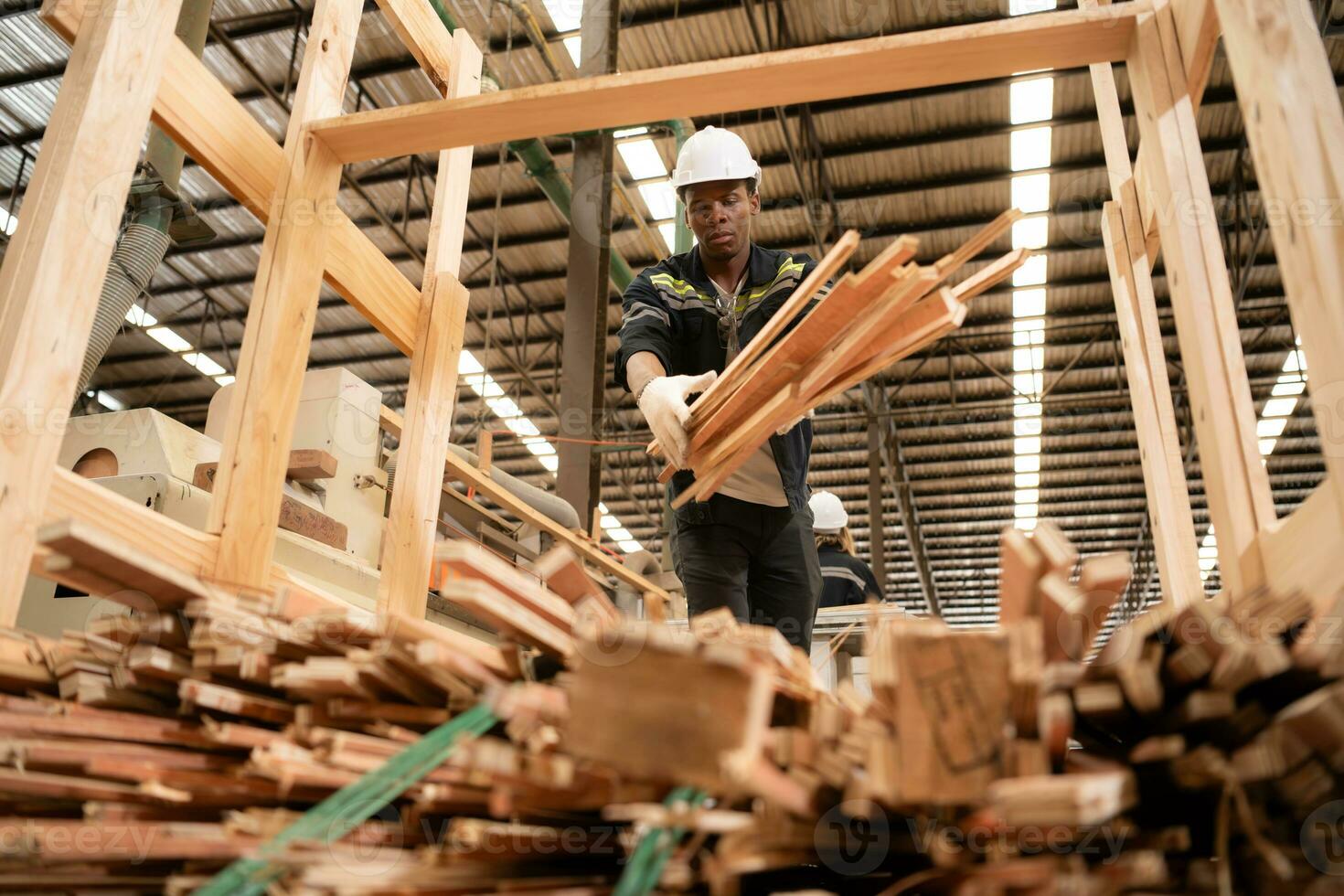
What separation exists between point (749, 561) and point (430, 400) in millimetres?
1076

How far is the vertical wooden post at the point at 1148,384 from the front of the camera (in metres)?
2.22

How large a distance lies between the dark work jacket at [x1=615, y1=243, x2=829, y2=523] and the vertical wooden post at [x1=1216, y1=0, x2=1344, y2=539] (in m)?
1.51

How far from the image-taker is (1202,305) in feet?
5.92

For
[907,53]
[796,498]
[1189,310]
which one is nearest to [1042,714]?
[1189,310]

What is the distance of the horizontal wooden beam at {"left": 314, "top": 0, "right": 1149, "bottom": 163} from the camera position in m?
2.05

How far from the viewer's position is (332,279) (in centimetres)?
244

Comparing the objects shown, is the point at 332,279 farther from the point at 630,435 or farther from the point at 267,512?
the point at 630,435

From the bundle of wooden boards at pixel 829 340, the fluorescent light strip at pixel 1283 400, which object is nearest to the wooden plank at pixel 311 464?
the bundle of wooden boards at pixel 829 340

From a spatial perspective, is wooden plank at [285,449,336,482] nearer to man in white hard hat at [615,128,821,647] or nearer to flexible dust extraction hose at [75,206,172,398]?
man in white hard hat at [615,128,821,647]

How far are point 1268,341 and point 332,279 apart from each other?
45.6ft

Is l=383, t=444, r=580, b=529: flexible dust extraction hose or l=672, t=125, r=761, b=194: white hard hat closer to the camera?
l=672, t=125, r=761, b=194: white hard hat

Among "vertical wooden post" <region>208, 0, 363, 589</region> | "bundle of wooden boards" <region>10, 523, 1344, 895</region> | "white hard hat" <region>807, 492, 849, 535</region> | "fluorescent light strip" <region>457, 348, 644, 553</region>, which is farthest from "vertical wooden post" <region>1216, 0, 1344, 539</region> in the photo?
"fluorescent light strip" <region>457, 348, 644, 553</region>

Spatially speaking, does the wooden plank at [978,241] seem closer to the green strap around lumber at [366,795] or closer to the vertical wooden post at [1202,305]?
the vertical wooden post at [1202,305]

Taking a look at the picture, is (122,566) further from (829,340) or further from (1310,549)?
(1310,549)
